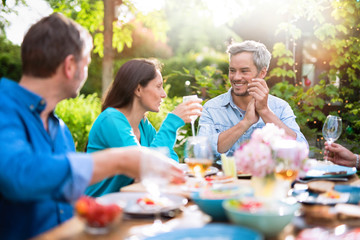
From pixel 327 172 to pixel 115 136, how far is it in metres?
1.33

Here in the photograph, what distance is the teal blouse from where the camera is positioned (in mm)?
2592

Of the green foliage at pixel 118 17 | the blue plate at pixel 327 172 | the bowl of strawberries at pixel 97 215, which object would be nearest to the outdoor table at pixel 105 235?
the bowl of strawberries at pixel 97 215

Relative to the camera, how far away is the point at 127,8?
7.04m

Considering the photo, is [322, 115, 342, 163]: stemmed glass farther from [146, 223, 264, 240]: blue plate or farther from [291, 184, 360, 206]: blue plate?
[146, 223, 264, 240]: blue plate

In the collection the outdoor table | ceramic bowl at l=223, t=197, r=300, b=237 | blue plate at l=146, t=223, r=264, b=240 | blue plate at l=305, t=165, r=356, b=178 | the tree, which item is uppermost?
the tree

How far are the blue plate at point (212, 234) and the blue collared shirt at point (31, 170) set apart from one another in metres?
0.38

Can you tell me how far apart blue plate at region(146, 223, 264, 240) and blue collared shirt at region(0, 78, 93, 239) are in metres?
0.38

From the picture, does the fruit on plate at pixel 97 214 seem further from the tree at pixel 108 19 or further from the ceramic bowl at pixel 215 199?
the tree at pixel 108 19

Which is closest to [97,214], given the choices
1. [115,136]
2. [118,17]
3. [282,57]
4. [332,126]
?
[115,136]

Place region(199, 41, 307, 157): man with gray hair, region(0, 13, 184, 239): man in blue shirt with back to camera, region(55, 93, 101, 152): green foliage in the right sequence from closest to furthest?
1. region(0, 13, 184, 239): man in blue shirt with back to camera
2. region(199, 41, 307, 157): man with gray hair
3. region(55, 93, 101, 152): green foliage

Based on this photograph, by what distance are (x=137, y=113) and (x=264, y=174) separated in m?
1.59

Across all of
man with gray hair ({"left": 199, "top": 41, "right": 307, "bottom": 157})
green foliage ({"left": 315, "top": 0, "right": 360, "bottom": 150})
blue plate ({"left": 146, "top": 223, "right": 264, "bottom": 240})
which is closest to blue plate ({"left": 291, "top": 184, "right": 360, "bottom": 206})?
blue plate ({"left": 146, "top": 223, "right": 264, "bottom": 240})

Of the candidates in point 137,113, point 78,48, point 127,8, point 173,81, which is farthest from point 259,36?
point 78,48

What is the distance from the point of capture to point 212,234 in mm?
1293
